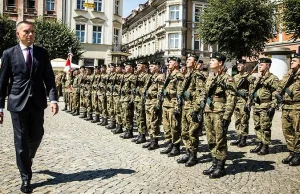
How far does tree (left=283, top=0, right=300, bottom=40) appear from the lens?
16250 millimetres

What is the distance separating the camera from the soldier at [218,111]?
5.97m

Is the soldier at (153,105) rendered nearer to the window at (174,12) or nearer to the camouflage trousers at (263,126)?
the camouflage trousers at (263,126)

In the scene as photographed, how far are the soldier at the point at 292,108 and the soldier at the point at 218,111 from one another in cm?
162

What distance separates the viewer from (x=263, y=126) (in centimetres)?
785

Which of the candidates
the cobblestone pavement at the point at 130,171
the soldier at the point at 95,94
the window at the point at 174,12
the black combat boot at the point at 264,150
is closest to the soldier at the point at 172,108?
the cobblestone pavement at the point at 130,171

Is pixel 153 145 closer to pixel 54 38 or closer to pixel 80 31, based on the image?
pixel 54 38

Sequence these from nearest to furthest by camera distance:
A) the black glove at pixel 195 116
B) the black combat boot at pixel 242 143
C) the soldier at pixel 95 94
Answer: the black glove at pixel 195 116 → the black combat boot at pixel 242 143 → the soldier at pixel 95 94

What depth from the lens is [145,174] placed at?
5.98 metres

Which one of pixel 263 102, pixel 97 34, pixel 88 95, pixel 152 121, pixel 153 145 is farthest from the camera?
pixel 97 34

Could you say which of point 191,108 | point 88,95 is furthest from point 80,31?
→ point 191,108

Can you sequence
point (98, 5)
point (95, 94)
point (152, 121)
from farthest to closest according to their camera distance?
point (98, 5) < point (95, 94) < point (152, 121)

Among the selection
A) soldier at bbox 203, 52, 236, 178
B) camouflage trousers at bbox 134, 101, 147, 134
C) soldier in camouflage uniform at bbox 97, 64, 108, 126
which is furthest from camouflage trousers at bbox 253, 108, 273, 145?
soldier in camouflage uniform at bbox 97, 64, 108, 126

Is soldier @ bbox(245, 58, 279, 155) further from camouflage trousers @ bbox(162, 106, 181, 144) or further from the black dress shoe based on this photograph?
the black dress shoe

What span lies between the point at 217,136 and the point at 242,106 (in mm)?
3136
